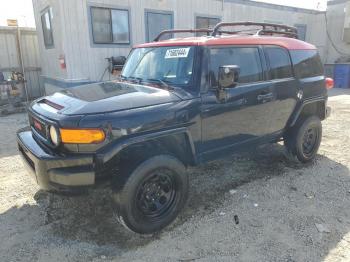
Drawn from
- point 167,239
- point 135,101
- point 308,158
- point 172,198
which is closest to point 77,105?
point 135,101

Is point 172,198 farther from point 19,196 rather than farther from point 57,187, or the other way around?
point 19,196

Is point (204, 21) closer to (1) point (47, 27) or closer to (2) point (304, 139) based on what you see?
(1) point (47, 27)

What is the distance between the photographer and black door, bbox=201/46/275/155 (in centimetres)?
333

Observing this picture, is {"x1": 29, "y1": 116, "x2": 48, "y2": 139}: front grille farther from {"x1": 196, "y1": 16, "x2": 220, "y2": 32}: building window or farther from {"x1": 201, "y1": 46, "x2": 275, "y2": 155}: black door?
{"x1": 196, "y1": 16, "x2": 220, "y2": 32}: building window

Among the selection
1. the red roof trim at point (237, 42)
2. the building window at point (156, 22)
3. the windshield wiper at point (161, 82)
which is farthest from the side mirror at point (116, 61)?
the windshield wiper at point (161, 82)

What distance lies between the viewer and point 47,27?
9.34 meters

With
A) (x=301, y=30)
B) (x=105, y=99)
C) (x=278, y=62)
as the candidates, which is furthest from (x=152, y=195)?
(x=301, y=30)

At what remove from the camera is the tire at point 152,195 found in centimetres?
283

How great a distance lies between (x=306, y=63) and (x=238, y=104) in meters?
1.64

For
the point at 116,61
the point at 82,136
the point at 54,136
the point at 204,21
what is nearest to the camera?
the point at 82,136

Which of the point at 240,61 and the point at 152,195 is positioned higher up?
the point at 240,61

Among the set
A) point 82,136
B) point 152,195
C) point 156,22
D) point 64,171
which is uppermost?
point 156,22

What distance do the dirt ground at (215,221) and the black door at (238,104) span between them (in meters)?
0.71

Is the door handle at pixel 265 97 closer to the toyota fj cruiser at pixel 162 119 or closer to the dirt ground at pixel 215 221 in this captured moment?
the toyota fj cruiser at pixel 162 119
